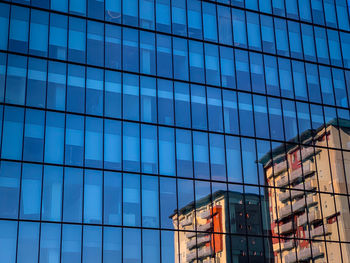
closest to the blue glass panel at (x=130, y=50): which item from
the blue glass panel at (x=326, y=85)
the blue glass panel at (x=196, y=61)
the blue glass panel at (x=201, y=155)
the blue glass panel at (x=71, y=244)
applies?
the blue glass panel at (x=196, y=61)

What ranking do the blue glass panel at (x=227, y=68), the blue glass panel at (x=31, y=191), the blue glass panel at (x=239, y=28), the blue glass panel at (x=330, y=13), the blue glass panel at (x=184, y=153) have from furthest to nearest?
the blue glass panel at (x=330, y=13), the blue glass panel at (x=239, y=28), the blue glass panel at (x=227, y=68), the blue glass panel at (x=184, y=153), the blue glass panel at (x=31, y=191)

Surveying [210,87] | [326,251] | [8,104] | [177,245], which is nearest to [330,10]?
[210,87]

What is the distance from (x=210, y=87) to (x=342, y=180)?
36.2 feet

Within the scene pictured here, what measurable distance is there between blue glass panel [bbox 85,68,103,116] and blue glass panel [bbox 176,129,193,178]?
5.21m

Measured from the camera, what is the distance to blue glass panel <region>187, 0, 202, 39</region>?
41.7 metres

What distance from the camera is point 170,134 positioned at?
125ft

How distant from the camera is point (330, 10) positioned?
47.3 metres

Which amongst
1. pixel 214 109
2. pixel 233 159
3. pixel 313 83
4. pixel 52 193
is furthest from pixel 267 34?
pixel 52 193

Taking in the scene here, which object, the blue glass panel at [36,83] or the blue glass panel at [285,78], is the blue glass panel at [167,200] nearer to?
the blue glass panel at [36,83]

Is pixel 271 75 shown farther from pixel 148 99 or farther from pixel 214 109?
pixel 148 99

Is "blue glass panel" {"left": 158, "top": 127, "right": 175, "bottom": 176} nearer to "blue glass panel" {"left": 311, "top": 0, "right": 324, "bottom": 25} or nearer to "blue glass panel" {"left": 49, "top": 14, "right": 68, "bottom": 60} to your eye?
"blue glass panel" {"left": 49, "top": 14, "right": 68, "bottom": 60}

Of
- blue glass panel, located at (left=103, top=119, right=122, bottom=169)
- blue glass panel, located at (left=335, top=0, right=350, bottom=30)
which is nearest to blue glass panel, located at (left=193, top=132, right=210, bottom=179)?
blue glass panel, located at (left=103, top=119, right=122, bottom=169)

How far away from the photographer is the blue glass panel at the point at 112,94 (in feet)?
122

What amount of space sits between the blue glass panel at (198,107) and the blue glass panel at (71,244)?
10372mm
